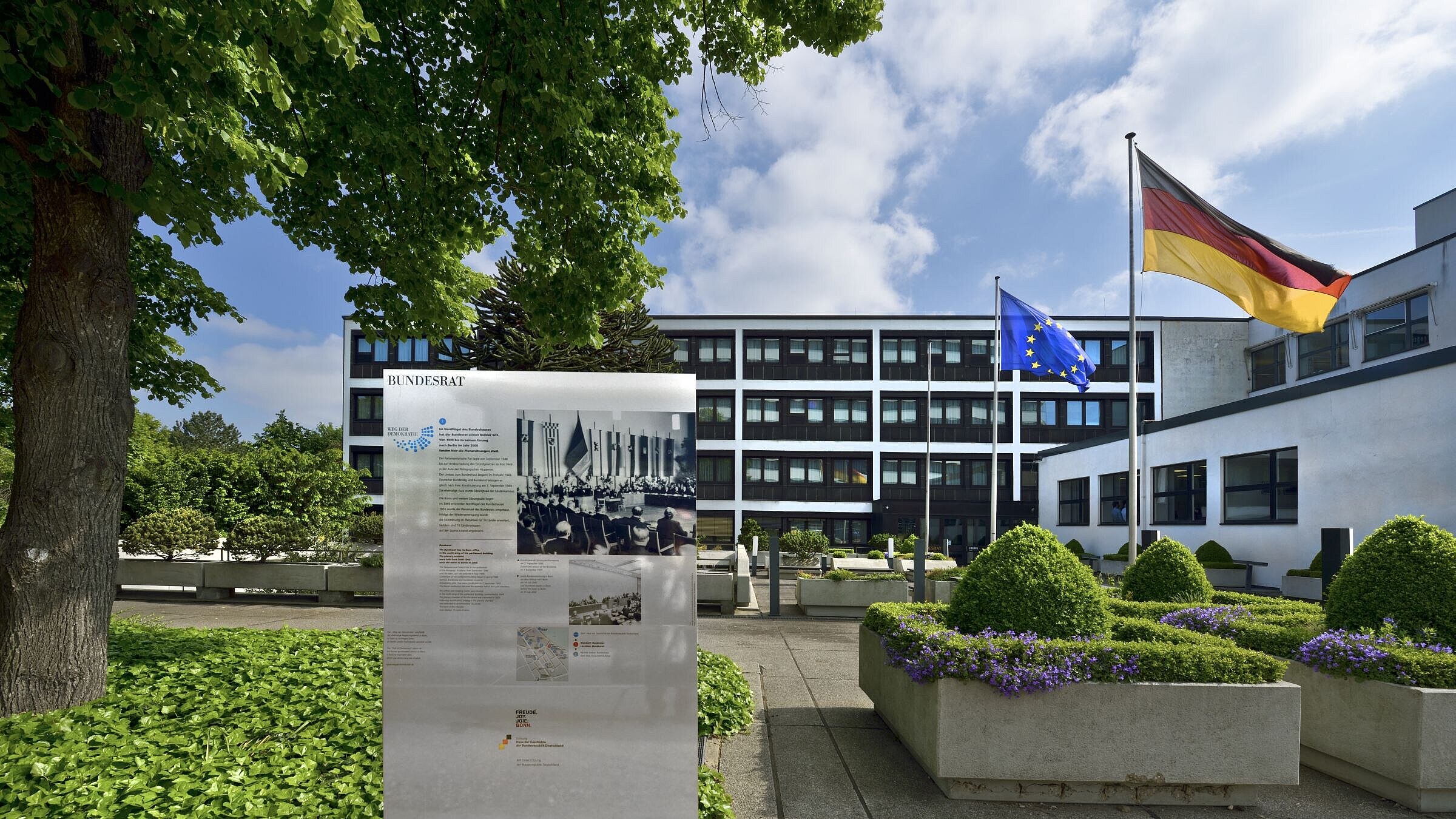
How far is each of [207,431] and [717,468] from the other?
10273 centimetres

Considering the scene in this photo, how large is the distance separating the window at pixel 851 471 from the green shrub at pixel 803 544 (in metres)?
11.8

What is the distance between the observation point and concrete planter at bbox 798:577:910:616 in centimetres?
1667

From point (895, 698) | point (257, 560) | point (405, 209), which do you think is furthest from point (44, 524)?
point (257, 560)

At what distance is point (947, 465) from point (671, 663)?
40.5m

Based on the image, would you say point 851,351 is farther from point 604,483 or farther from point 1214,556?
point 604,483

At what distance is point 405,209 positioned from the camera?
330 inches

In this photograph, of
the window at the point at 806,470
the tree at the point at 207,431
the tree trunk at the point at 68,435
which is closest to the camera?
the tree trunk at the point at 68,435

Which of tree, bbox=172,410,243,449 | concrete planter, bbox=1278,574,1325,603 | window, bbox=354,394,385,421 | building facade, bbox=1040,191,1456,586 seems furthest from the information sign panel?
tree, bbox=172,410,243,449

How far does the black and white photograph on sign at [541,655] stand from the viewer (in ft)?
12.2

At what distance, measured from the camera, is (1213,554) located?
2342cm

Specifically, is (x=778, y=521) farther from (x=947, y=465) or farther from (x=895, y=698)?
(x=895, y=698)

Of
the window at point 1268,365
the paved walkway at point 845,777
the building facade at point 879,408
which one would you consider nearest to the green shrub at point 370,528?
the building facade at point 879,408

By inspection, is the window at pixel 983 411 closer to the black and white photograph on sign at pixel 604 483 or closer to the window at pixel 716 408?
the window at pixel 716 408

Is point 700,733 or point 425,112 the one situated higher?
point 425,112
